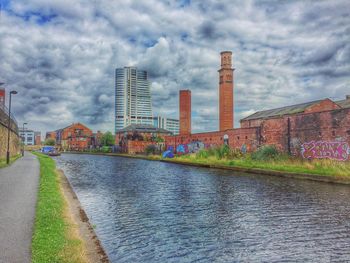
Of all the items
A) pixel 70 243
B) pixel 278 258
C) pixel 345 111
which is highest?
pixel 345 111

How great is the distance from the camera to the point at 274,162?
2188cm

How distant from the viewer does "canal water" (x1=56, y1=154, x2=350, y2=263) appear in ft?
18.7

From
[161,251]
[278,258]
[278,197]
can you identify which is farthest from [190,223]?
[278,197]

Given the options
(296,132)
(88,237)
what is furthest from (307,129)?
(88,237)

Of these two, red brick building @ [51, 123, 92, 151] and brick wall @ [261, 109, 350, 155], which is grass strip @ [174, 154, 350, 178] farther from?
red brick building @ [51, 123, 92, 151]

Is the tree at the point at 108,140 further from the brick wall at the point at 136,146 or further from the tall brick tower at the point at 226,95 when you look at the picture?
the tall brick tower at the point at 226,95

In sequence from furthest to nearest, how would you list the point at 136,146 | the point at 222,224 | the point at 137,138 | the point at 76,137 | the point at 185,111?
the point at 76,137 < the point at 137,138 < the point at 136,146 < the point at 185,111 < the point at 222,224

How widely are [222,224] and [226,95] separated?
33832 mm

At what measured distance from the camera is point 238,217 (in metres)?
8.35

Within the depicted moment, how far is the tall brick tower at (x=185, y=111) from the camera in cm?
4488

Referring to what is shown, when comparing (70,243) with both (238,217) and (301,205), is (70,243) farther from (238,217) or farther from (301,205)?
(301,205)

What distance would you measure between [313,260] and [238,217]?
10.1ft

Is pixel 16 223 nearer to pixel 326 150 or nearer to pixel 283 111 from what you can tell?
pixel 326 150

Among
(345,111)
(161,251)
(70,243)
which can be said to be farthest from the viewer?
(345,111)
